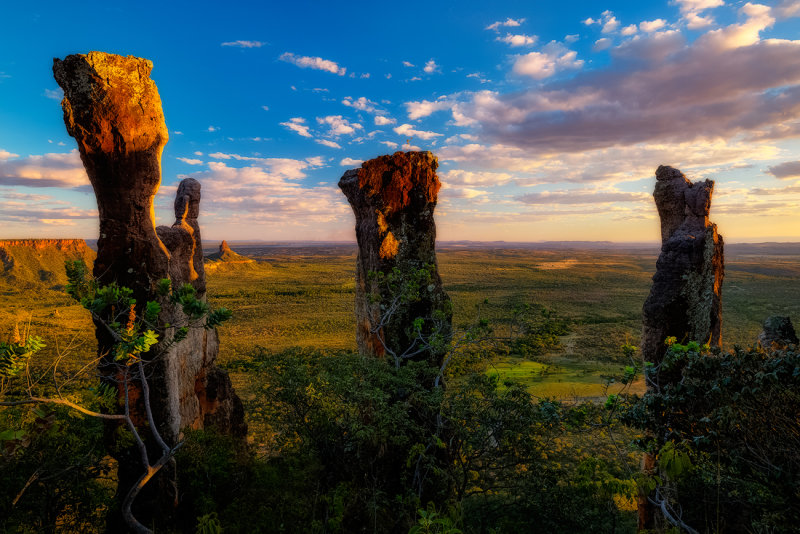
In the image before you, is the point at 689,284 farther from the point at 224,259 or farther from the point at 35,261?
the point at 35,261

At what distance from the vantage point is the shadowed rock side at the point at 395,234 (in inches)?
445

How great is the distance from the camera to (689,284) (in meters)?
9.12

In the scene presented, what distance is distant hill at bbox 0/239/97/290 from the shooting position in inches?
3184

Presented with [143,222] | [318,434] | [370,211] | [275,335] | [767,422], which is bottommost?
[275,335]

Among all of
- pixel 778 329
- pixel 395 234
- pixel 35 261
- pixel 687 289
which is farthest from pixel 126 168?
pixel 35 261

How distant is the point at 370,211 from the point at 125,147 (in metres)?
6.19

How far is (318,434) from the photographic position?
9305mm

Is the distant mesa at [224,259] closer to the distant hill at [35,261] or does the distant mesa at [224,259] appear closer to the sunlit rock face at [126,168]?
the distant hill at [35,261]

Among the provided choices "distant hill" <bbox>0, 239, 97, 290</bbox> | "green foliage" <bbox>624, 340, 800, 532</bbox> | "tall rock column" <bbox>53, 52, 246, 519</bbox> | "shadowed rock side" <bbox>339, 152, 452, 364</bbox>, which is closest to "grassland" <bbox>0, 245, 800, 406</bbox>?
"tall rock column" <bbox>53, 52, 246, 519</bbox>

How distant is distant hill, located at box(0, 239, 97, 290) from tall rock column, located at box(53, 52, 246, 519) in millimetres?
92477

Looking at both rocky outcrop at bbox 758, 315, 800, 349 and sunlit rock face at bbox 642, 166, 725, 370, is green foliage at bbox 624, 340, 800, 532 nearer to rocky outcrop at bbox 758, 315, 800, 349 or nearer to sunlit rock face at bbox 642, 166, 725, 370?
sunlit rock face at bbox 642, 166, 725, 370

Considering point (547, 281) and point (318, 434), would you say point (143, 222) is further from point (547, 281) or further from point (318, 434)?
point (547, 281)

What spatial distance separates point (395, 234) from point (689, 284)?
7469 millimetres

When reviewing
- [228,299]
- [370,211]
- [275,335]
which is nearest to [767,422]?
[370,211]
